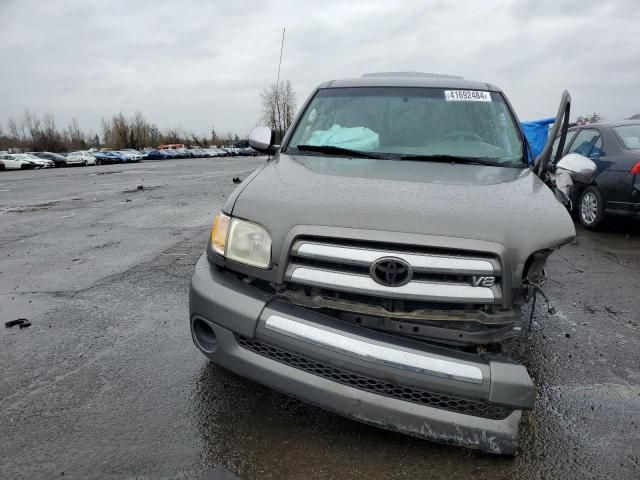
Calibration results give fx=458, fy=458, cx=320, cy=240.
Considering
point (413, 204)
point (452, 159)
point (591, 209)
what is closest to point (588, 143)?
point (591, 209)

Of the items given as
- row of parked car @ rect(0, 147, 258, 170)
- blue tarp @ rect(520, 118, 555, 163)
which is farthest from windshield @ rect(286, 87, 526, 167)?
row of parked car @ rect(0, 147, 258, 170)

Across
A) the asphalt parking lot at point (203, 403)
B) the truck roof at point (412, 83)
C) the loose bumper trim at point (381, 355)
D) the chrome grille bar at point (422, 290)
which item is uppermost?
the truck roof at point (412, 83)

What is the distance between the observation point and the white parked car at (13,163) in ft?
128

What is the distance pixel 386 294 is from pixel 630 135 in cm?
670

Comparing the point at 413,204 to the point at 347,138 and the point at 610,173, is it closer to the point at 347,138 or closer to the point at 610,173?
the point at 347,138

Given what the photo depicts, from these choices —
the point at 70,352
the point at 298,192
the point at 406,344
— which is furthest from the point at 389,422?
the point at 70,352

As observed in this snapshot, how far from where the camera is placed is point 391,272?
1938 millimetres

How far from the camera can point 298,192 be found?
2.30m

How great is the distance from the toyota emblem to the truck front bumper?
0.24 meters

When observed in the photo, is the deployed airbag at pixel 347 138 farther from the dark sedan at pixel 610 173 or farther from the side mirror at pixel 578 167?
the dark sedan at pixel 610 173

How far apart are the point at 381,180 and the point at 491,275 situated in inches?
31.6

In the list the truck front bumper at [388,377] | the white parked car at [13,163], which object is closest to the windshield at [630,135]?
the truck front bumper at [388,377]

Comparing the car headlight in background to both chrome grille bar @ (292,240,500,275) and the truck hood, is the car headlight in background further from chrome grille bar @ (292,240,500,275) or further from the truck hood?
chrome grille bar @ (292,240,500,275)

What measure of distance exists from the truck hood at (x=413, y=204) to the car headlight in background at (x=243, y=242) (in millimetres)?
48
